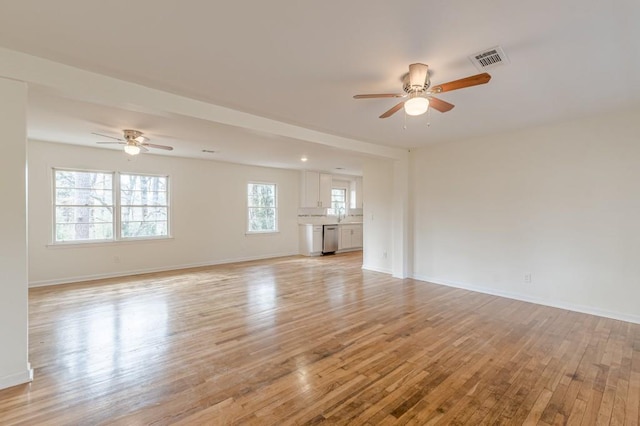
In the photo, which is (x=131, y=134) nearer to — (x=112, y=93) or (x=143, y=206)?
(x=112, y=93)

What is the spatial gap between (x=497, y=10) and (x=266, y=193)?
7154 millimetres

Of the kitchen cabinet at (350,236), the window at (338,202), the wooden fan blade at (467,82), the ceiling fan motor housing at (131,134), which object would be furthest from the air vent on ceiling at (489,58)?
the window at (338,202)

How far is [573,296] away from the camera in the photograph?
4.03 meters

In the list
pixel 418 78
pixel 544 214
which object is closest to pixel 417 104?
pixel 418 78

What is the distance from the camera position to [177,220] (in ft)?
22.4

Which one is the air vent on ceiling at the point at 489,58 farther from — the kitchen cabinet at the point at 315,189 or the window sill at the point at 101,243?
the kitchen cabinet at the point at 315,189

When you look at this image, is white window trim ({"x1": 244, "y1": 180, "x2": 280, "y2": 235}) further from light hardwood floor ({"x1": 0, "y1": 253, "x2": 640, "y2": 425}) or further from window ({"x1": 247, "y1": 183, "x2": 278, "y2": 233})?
light hardwood floor ({"x1": 0, "y1": 253, "x2": 640, "y2": 425})

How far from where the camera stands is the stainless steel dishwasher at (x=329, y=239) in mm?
8812

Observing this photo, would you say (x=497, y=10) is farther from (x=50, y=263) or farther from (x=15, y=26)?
(x=50, y=263)

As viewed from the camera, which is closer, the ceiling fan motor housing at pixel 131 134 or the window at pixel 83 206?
the ceiling fan motor housing at pixel 131 134

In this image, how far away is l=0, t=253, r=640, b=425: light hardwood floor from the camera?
79.1 inches

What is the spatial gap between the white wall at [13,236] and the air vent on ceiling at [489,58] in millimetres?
3492

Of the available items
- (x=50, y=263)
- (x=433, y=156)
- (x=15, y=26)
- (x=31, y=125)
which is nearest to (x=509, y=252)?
(x=433, y=156)

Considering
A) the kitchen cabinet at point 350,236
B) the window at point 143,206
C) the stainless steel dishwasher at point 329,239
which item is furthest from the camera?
the kitchen cabinet at point 350,236
